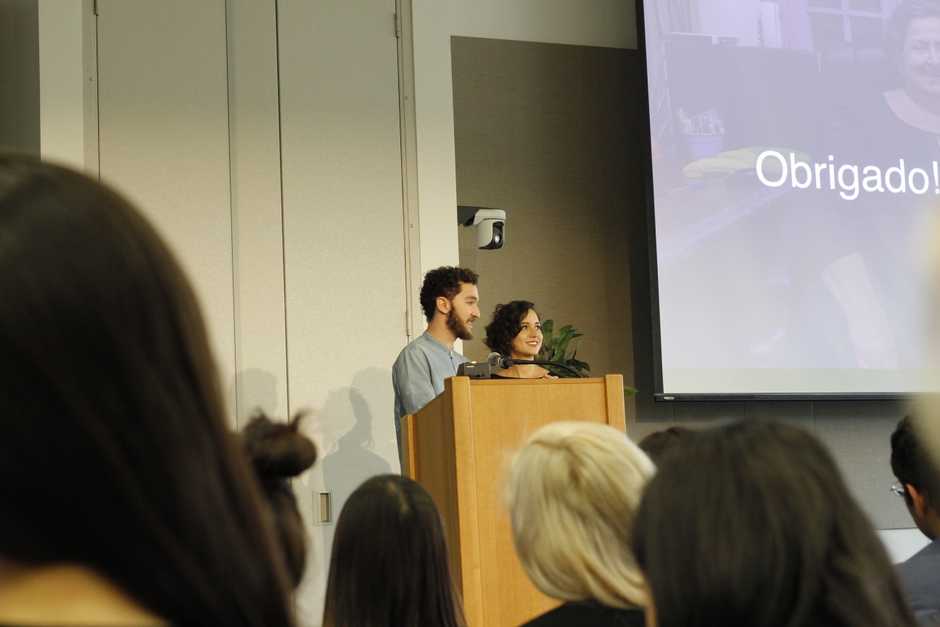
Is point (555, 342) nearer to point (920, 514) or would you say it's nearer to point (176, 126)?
point (176, 126)

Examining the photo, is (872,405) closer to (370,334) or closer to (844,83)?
(844,83)

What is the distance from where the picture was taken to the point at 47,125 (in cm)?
538

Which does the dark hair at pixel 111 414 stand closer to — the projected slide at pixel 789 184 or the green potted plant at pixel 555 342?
the green potted plant at pixel 555 342

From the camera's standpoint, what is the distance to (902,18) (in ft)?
20.9

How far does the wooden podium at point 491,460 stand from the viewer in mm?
3205

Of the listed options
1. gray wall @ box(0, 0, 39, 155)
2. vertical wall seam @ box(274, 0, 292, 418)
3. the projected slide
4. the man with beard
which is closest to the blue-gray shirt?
the man with beard

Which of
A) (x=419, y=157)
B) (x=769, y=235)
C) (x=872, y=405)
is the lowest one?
(x=872, y=405)

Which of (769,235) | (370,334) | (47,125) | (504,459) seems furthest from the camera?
(769,235)

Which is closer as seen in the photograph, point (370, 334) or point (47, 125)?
point (47, 125)

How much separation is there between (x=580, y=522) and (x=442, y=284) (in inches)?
135

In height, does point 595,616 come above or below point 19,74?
below

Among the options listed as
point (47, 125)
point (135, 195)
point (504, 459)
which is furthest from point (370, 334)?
point (504, 459)

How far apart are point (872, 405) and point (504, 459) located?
12.3ft

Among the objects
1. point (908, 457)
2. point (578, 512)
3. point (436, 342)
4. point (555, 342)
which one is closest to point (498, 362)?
point (436, 342)
